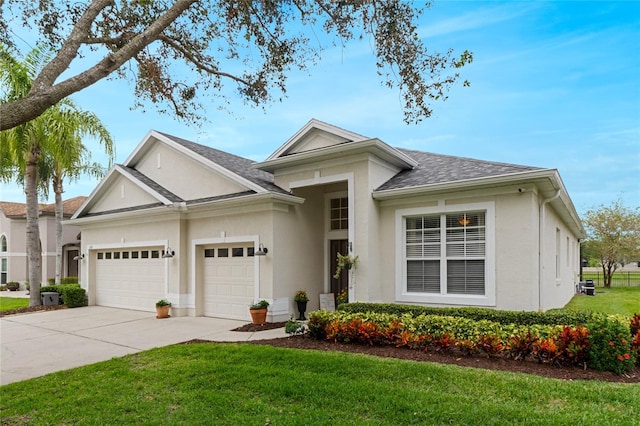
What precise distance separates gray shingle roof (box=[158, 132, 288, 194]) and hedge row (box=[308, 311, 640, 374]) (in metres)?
4.91

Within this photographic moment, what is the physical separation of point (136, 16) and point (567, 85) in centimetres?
1027

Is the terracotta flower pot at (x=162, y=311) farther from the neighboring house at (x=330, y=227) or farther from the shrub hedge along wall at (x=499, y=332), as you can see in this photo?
the shrub hedge along wall at (x=499, y=332)

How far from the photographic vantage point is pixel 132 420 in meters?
4.84

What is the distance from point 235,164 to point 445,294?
8.50m

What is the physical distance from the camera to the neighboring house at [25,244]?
2569 cm

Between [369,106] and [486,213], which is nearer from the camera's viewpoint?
[486,213]

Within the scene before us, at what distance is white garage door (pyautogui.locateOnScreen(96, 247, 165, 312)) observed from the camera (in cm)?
1440

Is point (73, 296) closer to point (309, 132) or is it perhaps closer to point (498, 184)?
point (309, 132)

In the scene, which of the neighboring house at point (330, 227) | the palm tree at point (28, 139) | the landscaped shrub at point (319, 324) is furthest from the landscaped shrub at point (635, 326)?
the palm tree at point (28, 139)

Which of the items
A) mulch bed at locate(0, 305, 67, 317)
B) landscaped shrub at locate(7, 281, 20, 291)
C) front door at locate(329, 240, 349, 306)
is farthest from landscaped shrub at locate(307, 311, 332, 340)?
landscaped shrub at locate(7, 281, 20, 291)

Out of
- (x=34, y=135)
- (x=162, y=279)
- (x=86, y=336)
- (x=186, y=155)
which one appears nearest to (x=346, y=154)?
(x=186, y=155)

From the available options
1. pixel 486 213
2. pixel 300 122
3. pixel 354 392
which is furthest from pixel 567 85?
pixel 354 392

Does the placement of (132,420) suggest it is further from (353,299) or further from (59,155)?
(59,155)

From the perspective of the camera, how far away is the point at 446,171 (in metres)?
11.2
